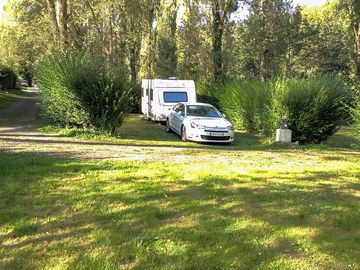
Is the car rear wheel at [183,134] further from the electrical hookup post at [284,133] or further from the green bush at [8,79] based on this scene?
the green bush at [8,79]

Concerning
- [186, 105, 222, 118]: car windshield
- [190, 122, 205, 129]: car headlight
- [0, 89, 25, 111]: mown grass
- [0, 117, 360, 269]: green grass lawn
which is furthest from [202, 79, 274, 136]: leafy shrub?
[0, 89, 25, 111]: mown grass

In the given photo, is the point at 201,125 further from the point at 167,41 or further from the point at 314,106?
the point at 167,41

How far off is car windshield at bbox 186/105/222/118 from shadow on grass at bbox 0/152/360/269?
28.5 feet

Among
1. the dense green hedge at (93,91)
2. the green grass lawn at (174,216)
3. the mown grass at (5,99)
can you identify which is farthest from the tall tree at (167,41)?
the green grass lawn at (174,216)

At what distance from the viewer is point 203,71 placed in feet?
106

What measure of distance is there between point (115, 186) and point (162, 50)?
40.1 meters

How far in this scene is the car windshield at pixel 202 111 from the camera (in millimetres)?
16438

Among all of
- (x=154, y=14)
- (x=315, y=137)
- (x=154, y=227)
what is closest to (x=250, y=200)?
(x=154, y=227)

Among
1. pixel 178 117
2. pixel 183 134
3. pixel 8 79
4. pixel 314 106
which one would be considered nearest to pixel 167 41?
pixel 8 79

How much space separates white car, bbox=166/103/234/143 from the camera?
49.2 feet

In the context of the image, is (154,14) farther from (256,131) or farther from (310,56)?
(310,56)

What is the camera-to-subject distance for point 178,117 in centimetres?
1694

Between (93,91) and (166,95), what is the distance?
7.27 meters

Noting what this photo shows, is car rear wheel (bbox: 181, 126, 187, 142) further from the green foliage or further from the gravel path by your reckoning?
the green foliage
